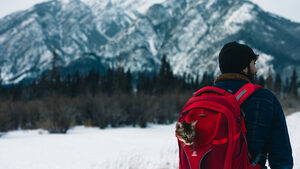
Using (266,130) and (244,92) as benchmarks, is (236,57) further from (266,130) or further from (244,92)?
(266,130)

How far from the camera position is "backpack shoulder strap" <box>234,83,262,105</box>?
1.81 meters

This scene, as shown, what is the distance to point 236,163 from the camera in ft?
5.63

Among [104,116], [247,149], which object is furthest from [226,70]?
[104,116]

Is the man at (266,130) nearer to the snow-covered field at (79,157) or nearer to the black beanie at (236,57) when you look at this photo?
the black beanie at (236,57)

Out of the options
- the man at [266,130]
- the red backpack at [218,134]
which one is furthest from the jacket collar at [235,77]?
the red backpack at [218,134]

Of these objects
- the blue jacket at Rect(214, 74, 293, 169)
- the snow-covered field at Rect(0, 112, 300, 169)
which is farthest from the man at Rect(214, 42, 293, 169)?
the snow-covered field at Rect(0, 112, 300, 169)

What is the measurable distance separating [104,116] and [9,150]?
28.7 feet

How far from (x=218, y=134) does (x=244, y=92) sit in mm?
385

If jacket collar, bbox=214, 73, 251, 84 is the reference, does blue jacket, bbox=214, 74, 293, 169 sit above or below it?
below

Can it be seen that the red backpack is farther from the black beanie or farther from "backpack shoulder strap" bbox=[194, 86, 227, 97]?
the black beanie

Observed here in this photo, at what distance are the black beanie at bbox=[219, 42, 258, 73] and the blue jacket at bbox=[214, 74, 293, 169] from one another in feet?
0.81

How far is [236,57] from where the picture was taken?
76.4 inches

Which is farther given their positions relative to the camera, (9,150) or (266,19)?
(266,19)

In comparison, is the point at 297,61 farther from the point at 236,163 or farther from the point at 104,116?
the point at 236,163
